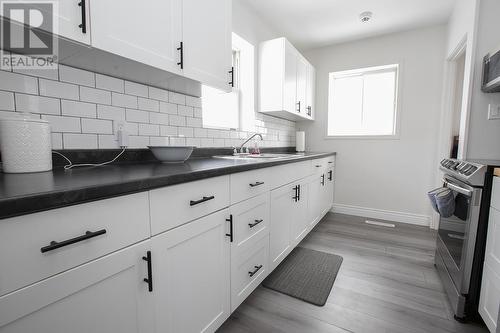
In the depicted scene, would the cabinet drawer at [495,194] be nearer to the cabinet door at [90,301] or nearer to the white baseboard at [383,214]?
the cabinet door at [90,301]

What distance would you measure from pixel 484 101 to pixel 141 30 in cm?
263

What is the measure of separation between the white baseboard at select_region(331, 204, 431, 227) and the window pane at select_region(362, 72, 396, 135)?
116 centimetres

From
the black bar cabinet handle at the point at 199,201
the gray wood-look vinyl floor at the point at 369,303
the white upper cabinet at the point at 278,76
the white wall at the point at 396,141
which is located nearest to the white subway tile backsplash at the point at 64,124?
the black bar cabinet handle at the point at 199,201

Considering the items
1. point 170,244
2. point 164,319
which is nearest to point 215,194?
point 170,244

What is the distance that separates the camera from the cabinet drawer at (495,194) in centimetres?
129

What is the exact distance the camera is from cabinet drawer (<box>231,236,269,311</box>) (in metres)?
1.36

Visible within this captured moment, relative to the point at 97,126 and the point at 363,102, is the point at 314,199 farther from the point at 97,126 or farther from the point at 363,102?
the point at 97,126

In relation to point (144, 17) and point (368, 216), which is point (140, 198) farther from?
point (368, 216)

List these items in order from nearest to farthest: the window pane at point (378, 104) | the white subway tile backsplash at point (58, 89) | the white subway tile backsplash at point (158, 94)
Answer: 1. the white subway tile backsplash at point (58, 89)
2. the white subway tile backsplash at point (158, 94)
3. the window pane at point (378, 104)

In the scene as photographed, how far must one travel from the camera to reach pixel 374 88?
11.4 feet

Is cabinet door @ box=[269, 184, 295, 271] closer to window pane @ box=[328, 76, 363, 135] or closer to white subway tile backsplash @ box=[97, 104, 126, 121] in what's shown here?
white subway tile backsplash @ box=[97, 104, 126, 121]

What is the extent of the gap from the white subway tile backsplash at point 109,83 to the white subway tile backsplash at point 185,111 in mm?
453

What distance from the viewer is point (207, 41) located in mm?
1590

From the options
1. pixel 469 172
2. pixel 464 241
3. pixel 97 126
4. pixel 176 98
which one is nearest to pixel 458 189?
pixel 469 172
